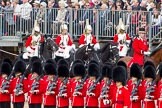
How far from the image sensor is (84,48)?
22.5m

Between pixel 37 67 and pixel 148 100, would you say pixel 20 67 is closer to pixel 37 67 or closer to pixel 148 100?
pixel 37 67

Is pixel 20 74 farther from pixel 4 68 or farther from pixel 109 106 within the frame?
pixel 109 106

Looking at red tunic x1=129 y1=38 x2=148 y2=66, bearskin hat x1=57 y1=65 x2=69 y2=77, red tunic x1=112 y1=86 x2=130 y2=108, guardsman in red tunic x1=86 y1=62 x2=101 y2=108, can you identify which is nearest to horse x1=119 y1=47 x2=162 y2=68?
red tunic x1=129 y1=38 x2=148 y2=66

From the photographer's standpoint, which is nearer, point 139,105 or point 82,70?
point 139,105

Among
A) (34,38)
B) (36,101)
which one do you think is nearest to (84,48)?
(34,38)

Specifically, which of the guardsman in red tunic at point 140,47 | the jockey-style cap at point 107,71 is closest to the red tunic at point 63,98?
the jockey-style cap at point 107,71

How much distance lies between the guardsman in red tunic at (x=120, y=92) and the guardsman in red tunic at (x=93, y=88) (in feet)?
1.98

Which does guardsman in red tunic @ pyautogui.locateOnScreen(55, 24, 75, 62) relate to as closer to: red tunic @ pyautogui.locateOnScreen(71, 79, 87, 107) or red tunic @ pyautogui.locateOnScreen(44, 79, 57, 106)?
red tunic @ pyautogui.locateOnScreen(44, 79, 57, 106)

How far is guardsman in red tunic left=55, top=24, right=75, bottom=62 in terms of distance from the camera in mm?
23094

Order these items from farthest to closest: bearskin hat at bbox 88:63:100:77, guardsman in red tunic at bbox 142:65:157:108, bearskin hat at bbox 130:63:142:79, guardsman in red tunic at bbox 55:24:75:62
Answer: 1. guardsman in red tunic at bbox 55:24:75:62
2. bearskin hat at bbox 88:63:100:77
3. bearskin hat at bbox 130:63:142:79
4. guardsman in red tunic at bbox 142:65:157:108

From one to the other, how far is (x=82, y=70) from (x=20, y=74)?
1378 millimetres

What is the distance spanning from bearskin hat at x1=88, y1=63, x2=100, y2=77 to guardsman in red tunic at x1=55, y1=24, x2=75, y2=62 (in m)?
3.24

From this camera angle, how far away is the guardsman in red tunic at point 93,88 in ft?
61.6

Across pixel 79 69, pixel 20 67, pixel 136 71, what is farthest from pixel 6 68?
pixel 136 71
